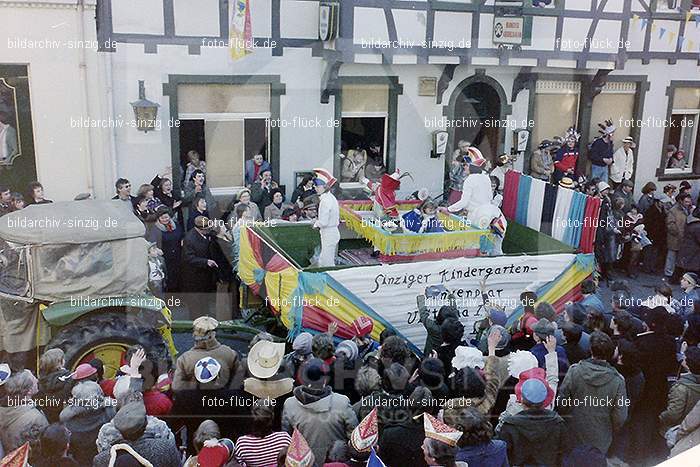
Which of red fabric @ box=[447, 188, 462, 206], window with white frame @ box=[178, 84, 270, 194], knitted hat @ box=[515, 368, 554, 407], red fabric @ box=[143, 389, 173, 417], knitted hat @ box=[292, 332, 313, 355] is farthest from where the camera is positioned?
red fabric @ box=[447, 188, 462, 206]

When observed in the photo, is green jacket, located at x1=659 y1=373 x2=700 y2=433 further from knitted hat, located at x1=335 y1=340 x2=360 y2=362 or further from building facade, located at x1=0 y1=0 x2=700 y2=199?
building facade, located at x1=0 y1=0 x2=700 y2=199

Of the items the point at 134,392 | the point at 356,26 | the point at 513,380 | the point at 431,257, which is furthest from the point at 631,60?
the point at 134,392

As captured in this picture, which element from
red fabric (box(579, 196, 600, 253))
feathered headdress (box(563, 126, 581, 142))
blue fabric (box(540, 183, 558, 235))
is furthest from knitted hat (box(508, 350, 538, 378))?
feathered headdress (box(563, 126, 581, 142))

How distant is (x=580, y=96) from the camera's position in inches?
540

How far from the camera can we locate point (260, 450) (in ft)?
14.3

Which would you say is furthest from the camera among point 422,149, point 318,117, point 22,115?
point 422,149

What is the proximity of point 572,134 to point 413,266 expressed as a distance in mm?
6680

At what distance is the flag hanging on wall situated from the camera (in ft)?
34.4

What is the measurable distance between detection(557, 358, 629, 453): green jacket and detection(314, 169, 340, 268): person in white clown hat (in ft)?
12.9

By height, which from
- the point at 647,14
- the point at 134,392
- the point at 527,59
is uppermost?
the point at 647,14

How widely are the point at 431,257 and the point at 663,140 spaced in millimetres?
7601

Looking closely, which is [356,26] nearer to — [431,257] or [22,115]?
[431,257]

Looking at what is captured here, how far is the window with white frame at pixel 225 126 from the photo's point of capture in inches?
442

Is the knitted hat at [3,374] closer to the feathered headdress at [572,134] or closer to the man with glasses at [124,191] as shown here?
the man with glasses at [124,191]
